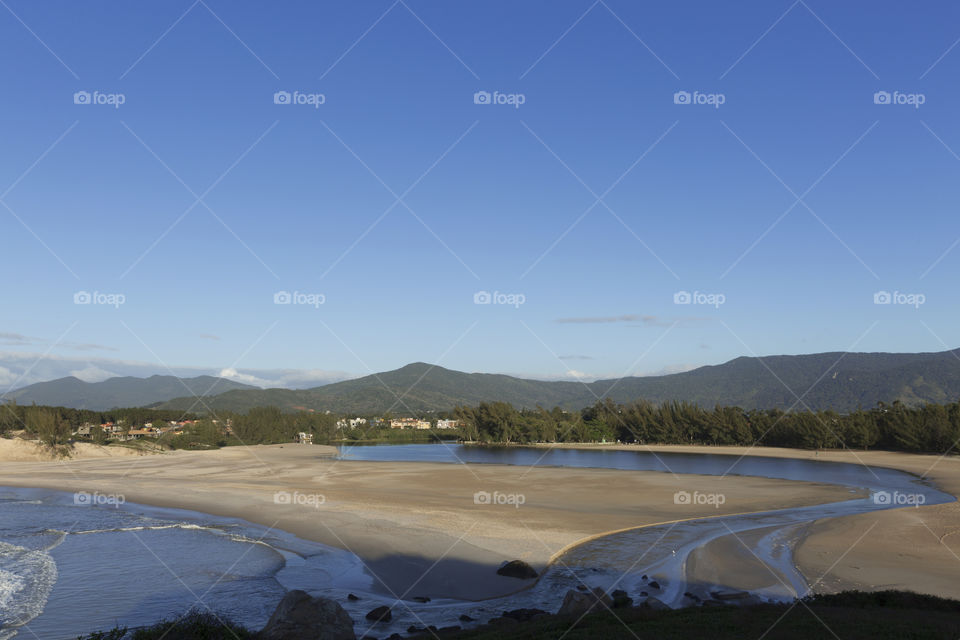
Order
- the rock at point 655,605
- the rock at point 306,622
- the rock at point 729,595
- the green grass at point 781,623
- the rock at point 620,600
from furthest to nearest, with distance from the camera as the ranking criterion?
the rock at point 729,595 < the rock at point 620,600 < the rock at point 655,605 < the rock at point 306,622 < the green grass at point 781,623

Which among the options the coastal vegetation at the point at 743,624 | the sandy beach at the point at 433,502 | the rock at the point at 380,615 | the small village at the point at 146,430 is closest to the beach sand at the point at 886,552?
the sandy beach at the point at 433,502

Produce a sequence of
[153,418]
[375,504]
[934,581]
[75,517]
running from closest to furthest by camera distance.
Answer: [934,581], [75,517], [375,504], [153,418]

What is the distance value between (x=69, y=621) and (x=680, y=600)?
676 inches

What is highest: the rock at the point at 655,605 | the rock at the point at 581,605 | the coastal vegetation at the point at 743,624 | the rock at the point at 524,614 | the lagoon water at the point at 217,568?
the coastal vegetation at the point at 743,624

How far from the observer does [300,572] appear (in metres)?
21.6

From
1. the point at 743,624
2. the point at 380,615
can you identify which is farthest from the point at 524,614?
the point at 743,624

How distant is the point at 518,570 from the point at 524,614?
471 centimetres

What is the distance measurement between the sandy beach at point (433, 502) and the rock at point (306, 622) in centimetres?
519

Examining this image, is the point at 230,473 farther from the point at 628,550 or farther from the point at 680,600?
the point at 680,600

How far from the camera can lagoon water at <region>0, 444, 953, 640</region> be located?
1684cm

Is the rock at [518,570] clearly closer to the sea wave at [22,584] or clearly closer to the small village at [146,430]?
the sea wave at [22,584]

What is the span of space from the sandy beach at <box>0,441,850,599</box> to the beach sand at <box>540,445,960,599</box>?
8.53 ft

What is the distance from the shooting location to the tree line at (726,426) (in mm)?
83062

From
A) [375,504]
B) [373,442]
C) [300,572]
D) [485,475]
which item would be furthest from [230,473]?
[373,442]
